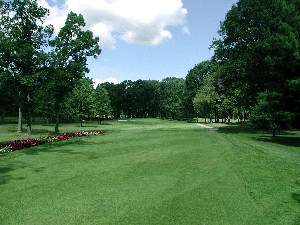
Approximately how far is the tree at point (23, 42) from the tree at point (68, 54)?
6.18 feet

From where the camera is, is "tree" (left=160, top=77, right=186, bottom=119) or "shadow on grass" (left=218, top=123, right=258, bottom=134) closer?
"shadow on grass" (left=218, top=123, right=258, bottom=134)

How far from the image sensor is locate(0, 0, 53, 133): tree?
4366 cm

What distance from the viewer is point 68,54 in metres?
47.3

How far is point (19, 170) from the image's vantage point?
1667 centimetres

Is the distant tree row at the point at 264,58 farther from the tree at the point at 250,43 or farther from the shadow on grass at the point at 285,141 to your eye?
the shadow on grass at the point at 285,141

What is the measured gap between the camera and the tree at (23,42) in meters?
43.7

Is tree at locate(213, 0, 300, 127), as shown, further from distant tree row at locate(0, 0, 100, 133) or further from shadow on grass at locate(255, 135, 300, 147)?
distant tree row at locate(0, 0, 100, 133)

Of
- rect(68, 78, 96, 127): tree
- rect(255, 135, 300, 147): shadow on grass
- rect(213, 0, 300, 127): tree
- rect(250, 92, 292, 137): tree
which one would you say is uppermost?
rect(213, 0, 300, 127): tree

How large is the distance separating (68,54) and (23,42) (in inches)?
239

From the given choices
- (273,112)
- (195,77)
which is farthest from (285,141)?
(195,77)

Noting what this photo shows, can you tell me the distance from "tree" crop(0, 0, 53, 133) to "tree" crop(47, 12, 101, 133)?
1.89 m

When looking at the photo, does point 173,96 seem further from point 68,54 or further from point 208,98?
point 68,54

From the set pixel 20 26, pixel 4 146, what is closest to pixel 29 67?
pixel 20 26

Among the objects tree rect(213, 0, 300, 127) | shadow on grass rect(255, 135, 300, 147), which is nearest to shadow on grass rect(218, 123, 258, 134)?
tree rect(213, 0, 300, 127)
